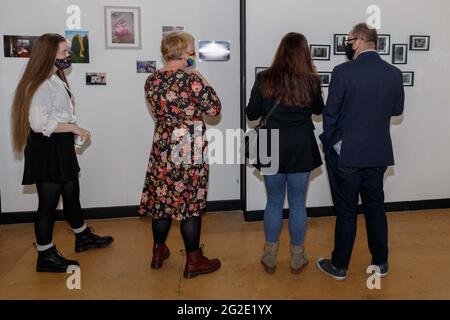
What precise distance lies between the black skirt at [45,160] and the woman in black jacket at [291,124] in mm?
1211

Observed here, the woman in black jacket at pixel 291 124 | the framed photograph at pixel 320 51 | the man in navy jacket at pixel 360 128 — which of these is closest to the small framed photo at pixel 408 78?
the framed photograph at pixel 320 51

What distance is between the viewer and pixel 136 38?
3.61 metres

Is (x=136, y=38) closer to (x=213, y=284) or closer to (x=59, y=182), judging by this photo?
(x=59, y=182)

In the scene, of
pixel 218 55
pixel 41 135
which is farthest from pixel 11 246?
pixel 218 55

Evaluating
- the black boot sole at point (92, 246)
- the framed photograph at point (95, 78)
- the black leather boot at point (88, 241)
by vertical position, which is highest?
the framed photograph at point (95, 78)

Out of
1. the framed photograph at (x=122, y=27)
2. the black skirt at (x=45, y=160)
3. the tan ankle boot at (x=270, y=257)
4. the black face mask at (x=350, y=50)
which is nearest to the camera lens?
the black face mask at (x=350, y=50)

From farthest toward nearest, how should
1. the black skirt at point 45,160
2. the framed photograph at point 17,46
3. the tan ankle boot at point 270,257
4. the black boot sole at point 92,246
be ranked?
the framed photograph at point 17,46
the black boot sole at point 92,246
the tan ankle boot at point 270,257
the black skirt at point 45,160

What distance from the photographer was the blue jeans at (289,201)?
2.49 m

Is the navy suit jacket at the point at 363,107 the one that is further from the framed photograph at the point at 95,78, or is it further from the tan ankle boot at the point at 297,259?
the framed photograph at the point at 95,78

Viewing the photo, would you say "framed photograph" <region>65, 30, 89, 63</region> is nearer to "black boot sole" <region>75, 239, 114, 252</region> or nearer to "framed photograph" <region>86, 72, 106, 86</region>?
"framed photograph" <region>86, 72, 106, 86</region>

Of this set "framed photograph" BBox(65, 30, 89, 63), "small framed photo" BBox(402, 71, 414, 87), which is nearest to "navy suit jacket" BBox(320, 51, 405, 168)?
"small framed photo" BBox(402, 71, 414, 87)

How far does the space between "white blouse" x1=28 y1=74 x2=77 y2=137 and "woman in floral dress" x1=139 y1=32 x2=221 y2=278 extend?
1.92ft

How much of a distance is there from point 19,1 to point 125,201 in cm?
191

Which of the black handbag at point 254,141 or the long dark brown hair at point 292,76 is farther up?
the long dark brown hair at point 292,76
